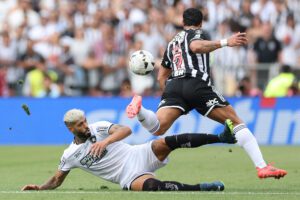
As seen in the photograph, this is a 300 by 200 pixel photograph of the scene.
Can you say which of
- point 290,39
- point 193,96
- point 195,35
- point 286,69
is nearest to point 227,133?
point 193,96

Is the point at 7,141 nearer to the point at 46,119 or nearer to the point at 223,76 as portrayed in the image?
the point at 46,119

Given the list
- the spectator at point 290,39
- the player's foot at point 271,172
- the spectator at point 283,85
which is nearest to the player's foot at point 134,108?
the player's foot at point 271,172

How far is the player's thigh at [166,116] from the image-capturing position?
11.6m

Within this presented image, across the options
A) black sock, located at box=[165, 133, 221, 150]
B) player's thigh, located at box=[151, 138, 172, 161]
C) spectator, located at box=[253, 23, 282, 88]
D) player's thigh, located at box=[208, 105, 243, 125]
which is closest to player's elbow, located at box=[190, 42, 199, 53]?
player's thigh, located at box=[208, 105, 243, 125]

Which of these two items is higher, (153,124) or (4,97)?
(153,124)

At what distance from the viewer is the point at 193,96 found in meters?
11.6

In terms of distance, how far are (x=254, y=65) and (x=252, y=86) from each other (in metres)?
0.52

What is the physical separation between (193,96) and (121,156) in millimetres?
1356

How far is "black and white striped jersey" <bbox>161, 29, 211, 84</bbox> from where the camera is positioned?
11.7 metres

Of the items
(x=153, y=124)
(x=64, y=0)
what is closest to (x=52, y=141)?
(x=64, y=0)

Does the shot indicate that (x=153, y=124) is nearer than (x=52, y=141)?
Yes

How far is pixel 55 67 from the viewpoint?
22969 millimetres

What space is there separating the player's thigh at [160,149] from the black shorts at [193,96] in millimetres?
829

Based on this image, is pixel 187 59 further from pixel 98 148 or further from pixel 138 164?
pixel 98 148
